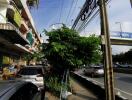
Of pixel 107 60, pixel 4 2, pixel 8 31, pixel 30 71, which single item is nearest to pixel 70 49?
pixel 30 71

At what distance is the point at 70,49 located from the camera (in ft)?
60.0

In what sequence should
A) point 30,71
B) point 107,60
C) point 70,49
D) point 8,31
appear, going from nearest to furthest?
point 107,60
point 30,71
point 70,49
point 8,31

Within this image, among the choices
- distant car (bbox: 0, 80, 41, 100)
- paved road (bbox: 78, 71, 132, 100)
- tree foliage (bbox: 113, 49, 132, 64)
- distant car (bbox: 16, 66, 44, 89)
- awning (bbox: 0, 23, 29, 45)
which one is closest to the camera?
distant car (bbox: 0, 80, 41, 100)

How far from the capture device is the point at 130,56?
334 feet

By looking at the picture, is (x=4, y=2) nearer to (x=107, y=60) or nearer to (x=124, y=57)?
(x=107, y=60)

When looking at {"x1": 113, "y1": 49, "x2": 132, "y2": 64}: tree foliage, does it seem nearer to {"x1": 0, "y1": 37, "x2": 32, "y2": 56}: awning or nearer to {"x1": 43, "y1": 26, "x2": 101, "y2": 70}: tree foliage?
{"x1": 0, "y1": 37, "x2": 32, "y2": 56}: awning

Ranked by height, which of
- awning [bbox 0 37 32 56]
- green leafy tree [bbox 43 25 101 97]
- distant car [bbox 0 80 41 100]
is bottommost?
distant car [bbox 0 80 41 100]

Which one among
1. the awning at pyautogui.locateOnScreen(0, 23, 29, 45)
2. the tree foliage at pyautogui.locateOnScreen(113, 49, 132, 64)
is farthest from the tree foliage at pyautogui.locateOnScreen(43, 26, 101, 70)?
the tree foliage at pyautogui.locateOnScreen(113, 49, 132, 64)

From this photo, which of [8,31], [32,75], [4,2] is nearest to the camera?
[32,75]

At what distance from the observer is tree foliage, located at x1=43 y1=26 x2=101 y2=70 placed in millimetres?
18188

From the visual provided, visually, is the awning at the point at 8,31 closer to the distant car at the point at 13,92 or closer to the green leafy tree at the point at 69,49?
the green leafy tree at the point at 69,49

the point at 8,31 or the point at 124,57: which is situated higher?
the point at 124,57

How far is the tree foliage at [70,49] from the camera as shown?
18188 millimetres

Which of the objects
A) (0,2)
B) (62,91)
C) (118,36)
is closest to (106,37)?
(62,91)
